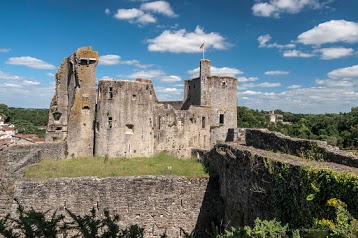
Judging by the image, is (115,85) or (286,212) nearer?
(286,212)

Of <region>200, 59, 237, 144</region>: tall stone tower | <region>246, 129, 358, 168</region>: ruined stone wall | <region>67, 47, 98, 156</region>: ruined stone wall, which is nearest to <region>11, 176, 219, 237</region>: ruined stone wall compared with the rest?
<region>246, 129, 358, 168</region>: ruined stone wall

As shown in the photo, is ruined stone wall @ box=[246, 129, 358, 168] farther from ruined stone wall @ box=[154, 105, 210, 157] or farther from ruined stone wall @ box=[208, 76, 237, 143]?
ruined stone wall @ box=[208, 76, 237, 143]

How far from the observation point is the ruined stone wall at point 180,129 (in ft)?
86.1

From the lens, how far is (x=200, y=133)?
29.3 metres

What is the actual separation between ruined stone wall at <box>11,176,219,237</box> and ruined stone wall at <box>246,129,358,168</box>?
273 centimetres

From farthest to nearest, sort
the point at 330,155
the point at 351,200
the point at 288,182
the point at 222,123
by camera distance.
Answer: the point at 222,123 < the point at 330,155 < the point at 288,182 < the point at 351,200

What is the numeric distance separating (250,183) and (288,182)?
2.10 m

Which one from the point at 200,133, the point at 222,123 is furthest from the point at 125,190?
the point at 222,123

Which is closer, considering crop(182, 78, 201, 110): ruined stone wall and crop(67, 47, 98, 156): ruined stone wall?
crop(67, 47, 98, 156): ruined stone wall

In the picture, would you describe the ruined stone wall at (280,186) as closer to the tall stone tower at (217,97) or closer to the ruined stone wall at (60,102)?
the ruined stone wall at (60,102)

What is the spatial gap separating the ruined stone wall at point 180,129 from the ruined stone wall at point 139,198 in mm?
12820

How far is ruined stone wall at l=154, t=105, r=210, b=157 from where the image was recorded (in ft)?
86.1

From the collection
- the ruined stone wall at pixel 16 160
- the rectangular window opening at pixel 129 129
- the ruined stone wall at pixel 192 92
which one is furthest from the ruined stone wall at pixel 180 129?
the ruined stone wall at pixel 16 160

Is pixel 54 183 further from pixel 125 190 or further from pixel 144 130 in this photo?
pixel 144 130
